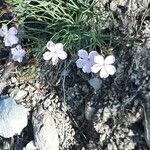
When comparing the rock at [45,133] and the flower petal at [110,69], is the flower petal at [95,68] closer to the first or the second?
the flower petal at [110,69]

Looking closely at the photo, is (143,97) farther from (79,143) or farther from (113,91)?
(79,143)

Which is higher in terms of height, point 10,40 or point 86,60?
point 10,40

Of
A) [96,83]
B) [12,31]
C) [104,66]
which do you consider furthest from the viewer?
[12,31]

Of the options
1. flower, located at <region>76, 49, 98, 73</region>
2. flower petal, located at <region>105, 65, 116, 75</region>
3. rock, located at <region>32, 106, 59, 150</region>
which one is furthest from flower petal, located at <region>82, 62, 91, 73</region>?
rock, located at <region>32, 106, 59, 150</region>

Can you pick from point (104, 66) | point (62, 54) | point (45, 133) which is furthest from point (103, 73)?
point (45, 133)

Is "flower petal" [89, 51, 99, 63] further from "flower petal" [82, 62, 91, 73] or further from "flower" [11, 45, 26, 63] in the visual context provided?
"flower" [11, 45, 26, 63]

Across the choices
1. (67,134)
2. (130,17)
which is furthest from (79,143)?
(130,17)

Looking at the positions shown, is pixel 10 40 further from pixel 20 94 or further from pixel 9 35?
pixel 20 94
